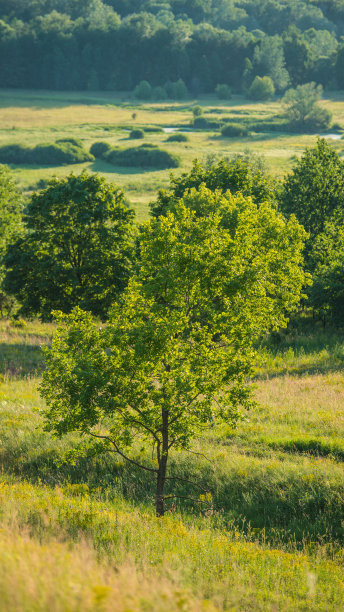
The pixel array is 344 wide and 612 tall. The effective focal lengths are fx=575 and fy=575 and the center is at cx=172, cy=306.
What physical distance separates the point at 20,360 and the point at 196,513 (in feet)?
55.3

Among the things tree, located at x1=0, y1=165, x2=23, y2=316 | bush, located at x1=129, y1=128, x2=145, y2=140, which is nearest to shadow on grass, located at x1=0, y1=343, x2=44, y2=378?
tree, located at x1=0, y1=165, x2=23, y2=316

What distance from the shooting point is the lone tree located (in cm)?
1174

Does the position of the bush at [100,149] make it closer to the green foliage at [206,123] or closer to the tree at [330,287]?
the green foliage at [206,123]

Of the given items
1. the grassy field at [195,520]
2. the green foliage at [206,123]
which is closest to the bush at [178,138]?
the green foliage at [206,123]

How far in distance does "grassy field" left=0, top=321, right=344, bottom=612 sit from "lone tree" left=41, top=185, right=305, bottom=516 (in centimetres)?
125

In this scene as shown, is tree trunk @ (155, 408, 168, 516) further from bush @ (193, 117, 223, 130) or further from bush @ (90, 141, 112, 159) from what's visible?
bush @ (193, 117, 223, 130)

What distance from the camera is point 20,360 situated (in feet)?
91.5

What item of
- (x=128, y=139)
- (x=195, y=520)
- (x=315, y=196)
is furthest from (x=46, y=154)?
(x=195, y=520)

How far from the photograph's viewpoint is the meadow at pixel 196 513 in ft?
18.9

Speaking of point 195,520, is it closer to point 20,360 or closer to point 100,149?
point 20,360

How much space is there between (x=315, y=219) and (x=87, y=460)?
29450 mm

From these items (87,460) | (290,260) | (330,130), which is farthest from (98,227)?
(330,130)

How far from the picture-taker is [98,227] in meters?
32.9

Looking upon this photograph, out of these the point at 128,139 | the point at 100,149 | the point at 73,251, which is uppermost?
the point at 128,139
